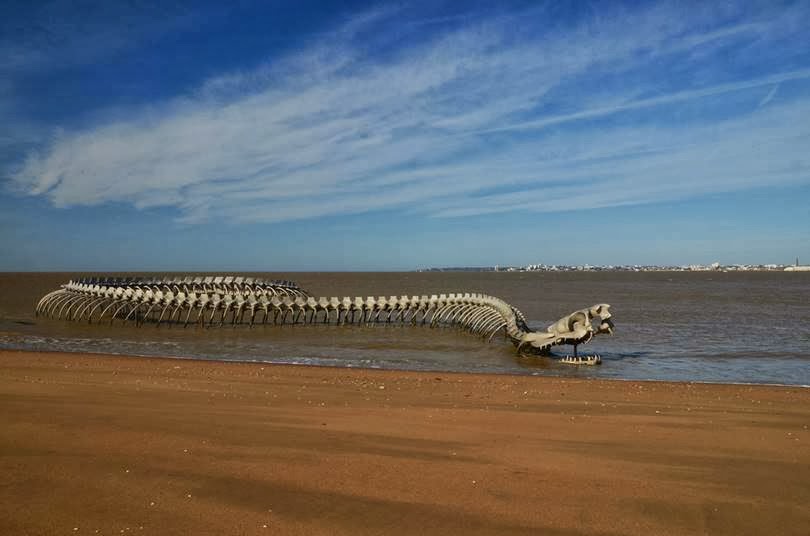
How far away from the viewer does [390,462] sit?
5.51 m

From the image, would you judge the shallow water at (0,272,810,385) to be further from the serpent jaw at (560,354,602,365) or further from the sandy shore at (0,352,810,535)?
the sandy shore at (0,352,810,535)

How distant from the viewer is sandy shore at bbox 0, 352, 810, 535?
4184mm

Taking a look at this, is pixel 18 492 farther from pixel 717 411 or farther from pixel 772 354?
pixel 772 354

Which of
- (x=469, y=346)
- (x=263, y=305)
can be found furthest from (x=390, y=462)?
(x=263, y=305)

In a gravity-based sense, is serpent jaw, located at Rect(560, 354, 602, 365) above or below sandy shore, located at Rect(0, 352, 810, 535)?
below

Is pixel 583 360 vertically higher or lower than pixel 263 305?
lower

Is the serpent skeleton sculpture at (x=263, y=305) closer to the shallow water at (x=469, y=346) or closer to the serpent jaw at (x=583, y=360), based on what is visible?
the shallow water at (x=469, y=346)

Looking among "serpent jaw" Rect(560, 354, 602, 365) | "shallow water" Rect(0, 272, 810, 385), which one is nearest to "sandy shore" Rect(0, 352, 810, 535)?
"shallow water" Rect(0, 272, 810, 385)

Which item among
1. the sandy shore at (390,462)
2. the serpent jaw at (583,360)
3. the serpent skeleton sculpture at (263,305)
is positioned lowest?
the serpent jaw at (583,360)


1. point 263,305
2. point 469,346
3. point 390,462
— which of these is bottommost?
point 469,346

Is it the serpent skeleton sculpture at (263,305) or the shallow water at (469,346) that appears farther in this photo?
the serpent skeleton sculpture at (263,305)

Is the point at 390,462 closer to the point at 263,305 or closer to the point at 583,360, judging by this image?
the point at 583,360

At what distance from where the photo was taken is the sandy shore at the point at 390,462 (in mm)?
4184

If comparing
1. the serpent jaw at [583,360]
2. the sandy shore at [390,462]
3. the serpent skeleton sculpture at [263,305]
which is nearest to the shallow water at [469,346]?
the serpent jaw at [583,360]
